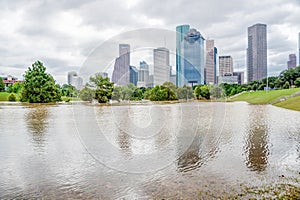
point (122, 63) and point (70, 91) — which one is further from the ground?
point (70, 91)

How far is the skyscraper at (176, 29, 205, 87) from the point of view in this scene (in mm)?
10636

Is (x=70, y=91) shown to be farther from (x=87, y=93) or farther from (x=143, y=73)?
(x=143, y=73)

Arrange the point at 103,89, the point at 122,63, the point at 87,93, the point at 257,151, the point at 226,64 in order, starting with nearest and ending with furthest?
the point at 257,151 → the point at 122,63 → the point at 103,89 → the point at 87,93 → the point at 226,64

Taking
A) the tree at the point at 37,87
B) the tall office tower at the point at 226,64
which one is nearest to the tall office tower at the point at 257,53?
the tall office tower at the point at 226,64

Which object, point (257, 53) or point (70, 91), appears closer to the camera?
point (70, 91)

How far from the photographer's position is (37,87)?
155 feet

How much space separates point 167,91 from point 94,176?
166 feet

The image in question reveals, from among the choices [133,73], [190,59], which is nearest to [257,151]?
[190,59]

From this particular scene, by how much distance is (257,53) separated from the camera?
145 metres

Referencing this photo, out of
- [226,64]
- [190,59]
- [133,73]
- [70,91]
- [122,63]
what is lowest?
[133,73]

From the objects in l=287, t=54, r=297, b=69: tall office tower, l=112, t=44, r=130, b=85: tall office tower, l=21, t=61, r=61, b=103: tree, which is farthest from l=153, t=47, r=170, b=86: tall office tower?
l=287, t=54, r=297, b=69: tall office tower

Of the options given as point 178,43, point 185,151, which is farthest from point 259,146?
point 178,43

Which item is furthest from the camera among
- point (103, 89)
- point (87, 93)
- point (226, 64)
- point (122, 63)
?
point (226, 64)

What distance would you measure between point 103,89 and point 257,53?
12348 centimetres
